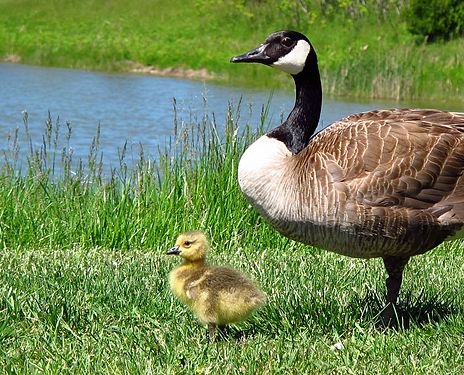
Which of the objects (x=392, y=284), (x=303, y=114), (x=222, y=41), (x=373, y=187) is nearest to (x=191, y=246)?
(x=373, y=187)

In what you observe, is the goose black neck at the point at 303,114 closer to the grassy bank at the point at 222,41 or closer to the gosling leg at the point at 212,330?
the gosling leg at the point at 212,330

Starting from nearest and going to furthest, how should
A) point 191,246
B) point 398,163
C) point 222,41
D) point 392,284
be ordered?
point 191,246, point 398,163, point 392,284, point 222,41

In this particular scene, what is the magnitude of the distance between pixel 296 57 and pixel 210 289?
1.91m

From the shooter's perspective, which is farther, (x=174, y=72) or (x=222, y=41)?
(x=222, y=41)

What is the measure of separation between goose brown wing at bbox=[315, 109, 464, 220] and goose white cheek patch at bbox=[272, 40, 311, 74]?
0.73m

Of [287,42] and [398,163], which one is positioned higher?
[287,42]

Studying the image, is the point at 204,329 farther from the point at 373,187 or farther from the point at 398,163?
the point at 398,163

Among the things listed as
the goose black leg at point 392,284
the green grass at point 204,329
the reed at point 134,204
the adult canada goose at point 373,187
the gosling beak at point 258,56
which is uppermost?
the gosling beak at point 258,56

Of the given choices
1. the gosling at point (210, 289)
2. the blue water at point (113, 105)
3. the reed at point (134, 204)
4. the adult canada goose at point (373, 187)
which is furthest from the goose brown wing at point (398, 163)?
the blue water at point (113, 105)

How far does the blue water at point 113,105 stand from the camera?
698 inches

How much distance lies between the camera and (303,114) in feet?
19.9

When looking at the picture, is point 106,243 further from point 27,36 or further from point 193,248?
point 27,36

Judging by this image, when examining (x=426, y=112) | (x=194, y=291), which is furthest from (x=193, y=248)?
(x=426, y=112)

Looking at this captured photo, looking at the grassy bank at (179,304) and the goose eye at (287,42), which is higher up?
the goose eye at (287,42)
